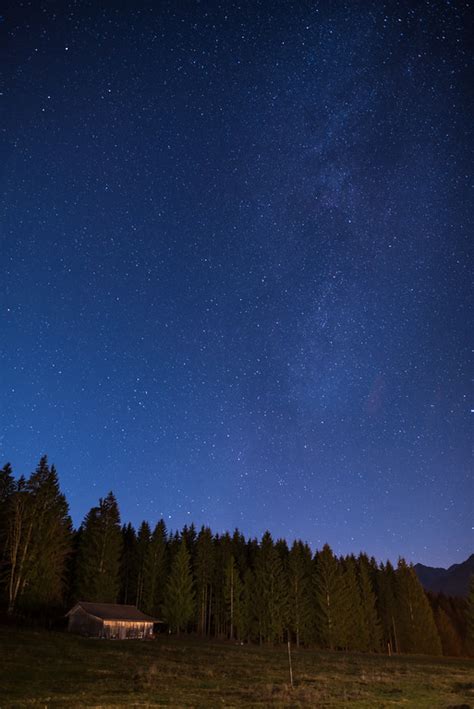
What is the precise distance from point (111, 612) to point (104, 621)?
1.95m

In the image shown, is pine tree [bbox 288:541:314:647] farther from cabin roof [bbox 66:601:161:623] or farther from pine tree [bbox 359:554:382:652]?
cabin roof [bbox 66:601:161:623]

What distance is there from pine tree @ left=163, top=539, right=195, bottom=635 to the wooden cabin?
337 inches

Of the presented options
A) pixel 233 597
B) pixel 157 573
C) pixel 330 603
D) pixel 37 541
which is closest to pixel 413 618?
pixel 330 603

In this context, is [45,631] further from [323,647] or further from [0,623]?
[323,647]

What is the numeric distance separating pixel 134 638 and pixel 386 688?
3623 centimetres

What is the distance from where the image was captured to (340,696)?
20453mm

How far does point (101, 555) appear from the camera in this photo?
59.9 metres

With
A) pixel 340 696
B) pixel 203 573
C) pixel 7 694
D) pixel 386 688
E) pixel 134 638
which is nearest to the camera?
pixel 7 694

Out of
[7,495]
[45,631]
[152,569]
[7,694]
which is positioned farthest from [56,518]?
[7,694]

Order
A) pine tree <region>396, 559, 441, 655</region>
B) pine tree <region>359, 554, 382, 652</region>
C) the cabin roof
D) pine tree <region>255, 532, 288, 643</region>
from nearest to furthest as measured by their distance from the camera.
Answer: the cabin roof → pine tree <region>255, 532, 288, 643</region> → pine tree <region>396, 559, 441, 655</region> → pine tree <region>359, 554, 382, 652</region>

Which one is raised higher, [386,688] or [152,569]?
[152,569]

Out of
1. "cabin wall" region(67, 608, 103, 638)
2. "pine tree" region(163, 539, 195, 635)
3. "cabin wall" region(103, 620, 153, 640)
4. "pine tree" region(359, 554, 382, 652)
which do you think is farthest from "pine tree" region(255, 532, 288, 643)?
"cabin wall" region(67, 608, 103, 638)

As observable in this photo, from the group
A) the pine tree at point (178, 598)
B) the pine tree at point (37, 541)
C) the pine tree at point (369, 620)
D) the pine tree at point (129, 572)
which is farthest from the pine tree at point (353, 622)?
the pine tree at point (37, 541)

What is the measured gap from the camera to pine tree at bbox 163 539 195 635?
63.3 metres
